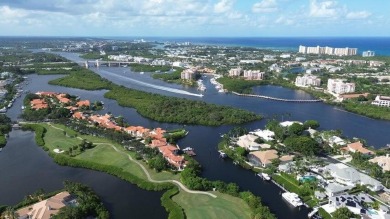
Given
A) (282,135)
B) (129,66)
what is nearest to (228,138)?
(282,135)

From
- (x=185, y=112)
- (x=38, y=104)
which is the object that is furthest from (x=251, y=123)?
(x=38, y=104)

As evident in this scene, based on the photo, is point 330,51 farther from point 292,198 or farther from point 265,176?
point 292,198

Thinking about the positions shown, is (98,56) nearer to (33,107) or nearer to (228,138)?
(33,107)

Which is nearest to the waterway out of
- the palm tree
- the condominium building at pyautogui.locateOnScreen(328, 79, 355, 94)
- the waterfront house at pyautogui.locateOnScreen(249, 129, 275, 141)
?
the waterfront house at pyautogui.locateOnScreen(249, 129, 275, 141)

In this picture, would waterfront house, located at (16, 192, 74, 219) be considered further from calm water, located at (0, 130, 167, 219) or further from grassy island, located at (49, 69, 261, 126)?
grassy island, located at (49, 69, 261, 126)

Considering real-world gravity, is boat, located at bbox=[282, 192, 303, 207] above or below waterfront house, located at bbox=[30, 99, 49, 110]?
below

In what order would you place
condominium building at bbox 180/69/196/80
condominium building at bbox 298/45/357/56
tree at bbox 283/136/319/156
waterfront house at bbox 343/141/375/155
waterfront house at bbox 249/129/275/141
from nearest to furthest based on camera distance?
tree at bbox 283/136/319/156
waterfront house at bbox 343/141/375/155
waterfront house at bbox 249/129/275/141
condominium building at bbox 180/69/196/80
condominium building at bbox 298/45/357/56
